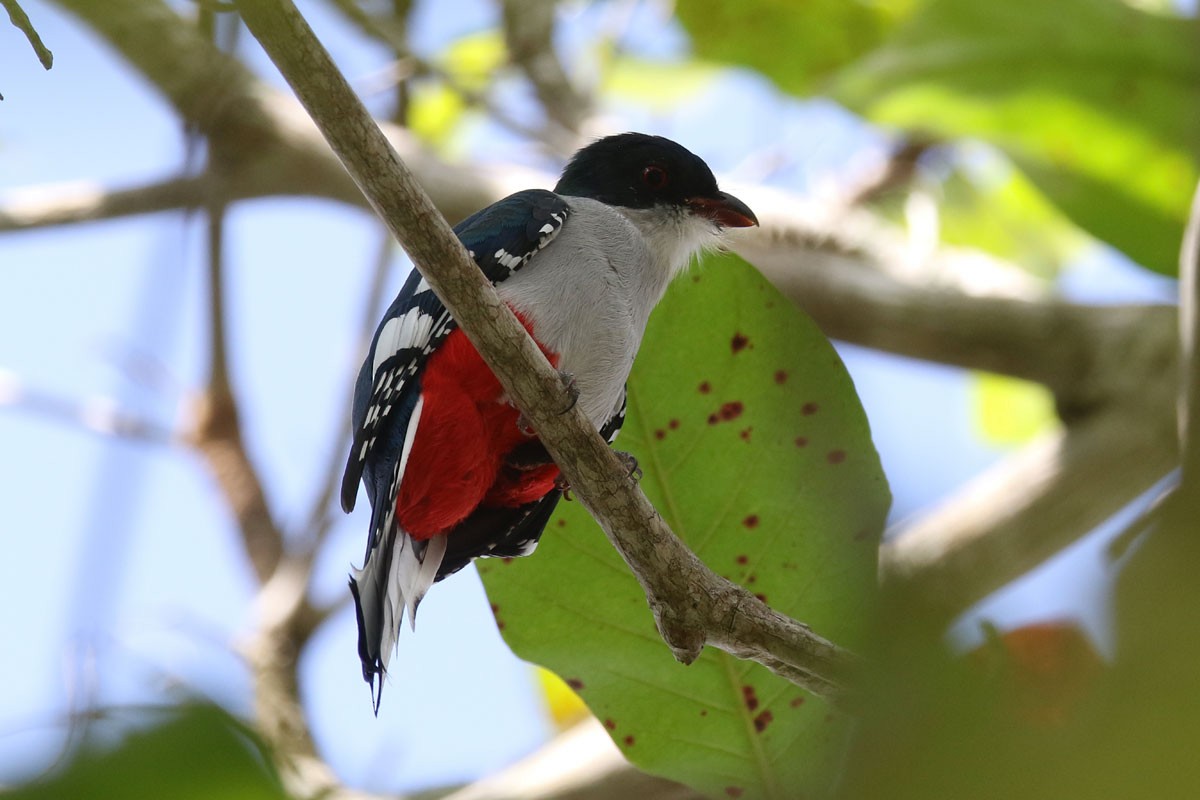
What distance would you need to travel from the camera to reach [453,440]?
Answer: 2.58 metres

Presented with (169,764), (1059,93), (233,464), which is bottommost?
(233,464)

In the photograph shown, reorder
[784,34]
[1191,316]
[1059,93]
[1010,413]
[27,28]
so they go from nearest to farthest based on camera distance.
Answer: [27,28], [1191,316], [1059,93], [784,34], [1010,413]

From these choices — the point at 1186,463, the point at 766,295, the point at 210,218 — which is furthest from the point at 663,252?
the point at 1186,463

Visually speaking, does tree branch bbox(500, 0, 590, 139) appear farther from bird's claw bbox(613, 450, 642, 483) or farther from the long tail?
bird's claw bbox(613, 450, 642, 483)

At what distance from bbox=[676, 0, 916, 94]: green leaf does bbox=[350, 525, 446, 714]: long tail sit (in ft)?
10.6

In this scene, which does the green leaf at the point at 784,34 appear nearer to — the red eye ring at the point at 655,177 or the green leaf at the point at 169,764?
the red eye ring at the point at 655,177

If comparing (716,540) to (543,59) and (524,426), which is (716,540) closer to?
(524,426)

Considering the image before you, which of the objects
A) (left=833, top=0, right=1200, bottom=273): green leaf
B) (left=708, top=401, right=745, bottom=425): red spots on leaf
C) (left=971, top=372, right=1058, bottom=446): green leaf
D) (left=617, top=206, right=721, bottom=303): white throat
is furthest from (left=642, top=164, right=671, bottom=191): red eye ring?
(left=971, top=372, right=1058, bottom=446): green leaf

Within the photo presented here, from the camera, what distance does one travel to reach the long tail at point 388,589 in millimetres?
2191

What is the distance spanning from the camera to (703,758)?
198cm

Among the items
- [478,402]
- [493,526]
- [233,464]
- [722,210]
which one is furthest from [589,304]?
[233,464]

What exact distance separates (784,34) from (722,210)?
2.27 metres

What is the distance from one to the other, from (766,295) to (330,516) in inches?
A: 103

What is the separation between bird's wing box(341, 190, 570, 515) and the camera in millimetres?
2488
